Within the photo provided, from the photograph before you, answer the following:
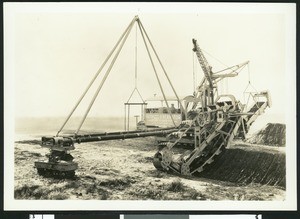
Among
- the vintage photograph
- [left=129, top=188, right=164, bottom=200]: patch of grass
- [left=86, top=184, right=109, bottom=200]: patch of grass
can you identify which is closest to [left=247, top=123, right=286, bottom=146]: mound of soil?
the vintage photograph

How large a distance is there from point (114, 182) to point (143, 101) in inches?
13.2

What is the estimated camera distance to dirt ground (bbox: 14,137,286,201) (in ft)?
5.14

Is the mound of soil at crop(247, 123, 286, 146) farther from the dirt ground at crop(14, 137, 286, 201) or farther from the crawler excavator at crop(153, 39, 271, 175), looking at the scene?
the dirt ground at crop(14, 137, 286, 201)

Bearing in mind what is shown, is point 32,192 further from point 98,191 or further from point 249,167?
point 249,167

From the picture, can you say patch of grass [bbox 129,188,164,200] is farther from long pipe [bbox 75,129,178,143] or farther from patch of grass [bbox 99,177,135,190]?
long pipe [bbox 75,129,178,143]

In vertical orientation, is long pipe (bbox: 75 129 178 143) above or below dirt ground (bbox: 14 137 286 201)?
above

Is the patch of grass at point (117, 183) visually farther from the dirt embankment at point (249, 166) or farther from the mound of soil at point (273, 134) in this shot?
the mound of soil at point (273, 134)

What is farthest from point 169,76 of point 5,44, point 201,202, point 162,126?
point 5,44

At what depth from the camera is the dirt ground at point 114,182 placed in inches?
61.7

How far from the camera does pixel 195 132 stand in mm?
1645

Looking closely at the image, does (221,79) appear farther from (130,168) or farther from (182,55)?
(130,168)

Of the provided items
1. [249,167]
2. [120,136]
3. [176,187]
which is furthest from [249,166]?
[120,136]

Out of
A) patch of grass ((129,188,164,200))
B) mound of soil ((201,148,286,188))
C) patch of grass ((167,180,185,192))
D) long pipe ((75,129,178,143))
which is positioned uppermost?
long pipe ((75,129,178,143))

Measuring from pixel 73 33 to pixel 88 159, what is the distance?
50 centimetres
